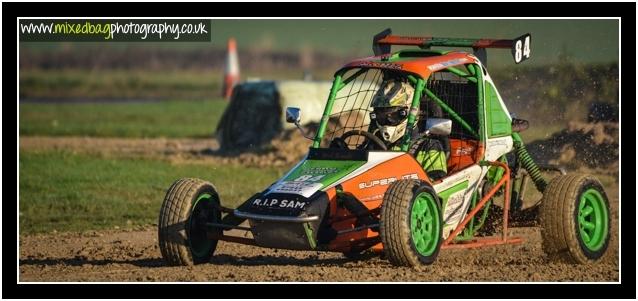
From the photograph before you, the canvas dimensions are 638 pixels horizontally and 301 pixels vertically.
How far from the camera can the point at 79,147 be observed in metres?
24.8

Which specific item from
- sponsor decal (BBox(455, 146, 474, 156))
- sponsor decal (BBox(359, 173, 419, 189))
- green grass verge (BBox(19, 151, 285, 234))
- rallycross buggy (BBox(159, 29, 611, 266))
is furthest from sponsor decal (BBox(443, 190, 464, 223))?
green grass verge (BBox(19, 151, 285, 234))

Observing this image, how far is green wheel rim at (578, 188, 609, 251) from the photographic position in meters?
12.5

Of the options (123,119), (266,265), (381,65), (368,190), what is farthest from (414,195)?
(123,119)

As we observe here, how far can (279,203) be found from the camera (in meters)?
10.9

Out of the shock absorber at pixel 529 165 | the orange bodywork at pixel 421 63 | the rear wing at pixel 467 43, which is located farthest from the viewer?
the shock absorber at pixel 529 165

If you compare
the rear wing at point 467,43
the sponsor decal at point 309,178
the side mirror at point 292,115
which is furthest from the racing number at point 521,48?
the sponsor decal at point 309,178

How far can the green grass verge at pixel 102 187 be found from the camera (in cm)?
1639

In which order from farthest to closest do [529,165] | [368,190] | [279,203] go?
[529,165], [368,190], [279,203]

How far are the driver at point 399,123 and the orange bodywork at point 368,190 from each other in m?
0.50

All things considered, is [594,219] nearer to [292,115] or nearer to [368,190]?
[368,190]

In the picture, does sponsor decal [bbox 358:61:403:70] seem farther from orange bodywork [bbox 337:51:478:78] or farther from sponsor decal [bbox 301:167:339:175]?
sponsor decal [bbox 301:167:339:175]

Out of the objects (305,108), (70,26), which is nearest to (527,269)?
(70,26)

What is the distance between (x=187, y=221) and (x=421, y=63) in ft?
8.87

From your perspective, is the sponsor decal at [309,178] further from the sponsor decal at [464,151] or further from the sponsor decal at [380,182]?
the sponsor decal at [464,151]
